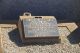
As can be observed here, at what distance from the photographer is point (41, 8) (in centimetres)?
1448

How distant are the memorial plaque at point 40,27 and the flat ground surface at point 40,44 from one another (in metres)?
0.41

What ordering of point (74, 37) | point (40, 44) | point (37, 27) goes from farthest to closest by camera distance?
point (74, 37) < point (37, 27) < point (40, 44)

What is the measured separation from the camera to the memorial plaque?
12362 millimetres

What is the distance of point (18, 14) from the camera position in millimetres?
14320

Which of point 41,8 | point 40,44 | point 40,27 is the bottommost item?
point 40,44

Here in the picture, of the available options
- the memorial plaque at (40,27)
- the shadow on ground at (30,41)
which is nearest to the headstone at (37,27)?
the memorial plaque at (40,27)

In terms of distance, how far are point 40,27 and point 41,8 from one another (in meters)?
2.08

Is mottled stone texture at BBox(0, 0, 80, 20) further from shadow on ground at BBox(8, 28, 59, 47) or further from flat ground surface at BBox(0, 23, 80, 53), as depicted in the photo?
shadow on ground at BBox(8, 28, 59, 47)

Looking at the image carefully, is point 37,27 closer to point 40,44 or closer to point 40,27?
point 40,27

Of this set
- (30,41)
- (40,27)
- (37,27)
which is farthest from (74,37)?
(30,41)

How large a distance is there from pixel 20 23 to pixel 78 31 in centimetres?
284

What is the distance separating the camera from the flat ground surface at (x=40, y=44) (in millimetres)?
11695

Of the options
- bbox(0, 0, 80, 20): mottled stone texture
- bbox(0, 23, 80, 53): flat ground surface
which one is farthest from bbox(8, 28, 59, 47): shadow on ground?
bbox(0, 0, 80, 20): mottled stone texture

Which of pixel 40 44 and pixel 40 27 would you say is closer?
pixel 40 44
